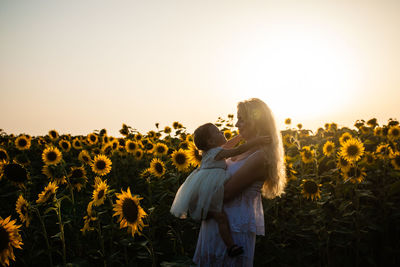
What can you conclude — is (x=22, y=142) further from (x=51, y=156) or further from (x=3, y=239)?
(x=3, y=239)

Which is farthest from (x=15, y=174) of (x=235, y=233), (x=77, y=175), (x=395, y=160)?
(x=395, y=160)

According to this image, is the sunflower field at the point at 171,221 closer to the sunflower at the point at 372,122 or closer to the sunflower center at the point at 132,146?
the sunflower center at the point at 132,146

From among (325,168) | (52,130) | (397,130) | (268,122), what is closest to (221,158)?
(268,122)

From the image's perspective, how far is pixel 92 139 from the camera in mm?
8266

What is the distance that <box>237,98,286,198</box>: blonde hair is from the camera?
2.87 m

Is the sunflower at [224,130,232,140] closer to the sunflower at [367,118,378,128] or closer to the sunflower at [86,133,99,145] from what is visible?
the sunflower at [86,133,99,145]

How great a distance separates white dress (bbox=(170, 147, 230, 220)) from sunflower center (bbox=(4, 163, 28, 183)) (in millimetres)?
2025

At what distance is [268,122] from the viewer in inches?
119

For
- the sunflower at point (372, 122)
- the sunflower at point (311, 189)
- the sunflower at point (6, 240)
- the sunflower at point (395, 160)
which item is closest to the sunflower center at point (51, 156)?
the sunflower at point (6, 240)

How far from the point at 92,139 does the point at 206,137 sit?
590 cm

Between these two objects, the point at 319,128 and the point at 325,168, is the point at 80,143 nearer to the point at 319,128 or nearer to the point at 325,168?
the point at 325,168

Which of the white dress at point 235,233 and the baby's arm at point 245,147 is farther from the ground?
the baby's arm at point 245,147

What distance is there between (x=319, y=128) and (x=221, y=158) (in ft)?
26.0

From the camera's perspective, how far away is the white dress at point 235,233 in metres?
2.62
